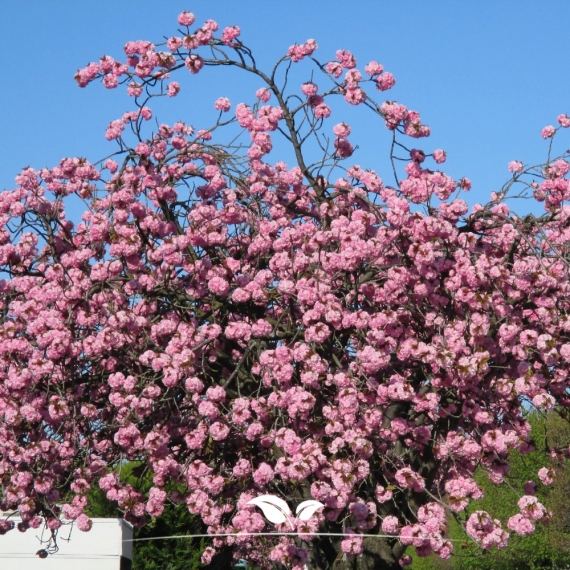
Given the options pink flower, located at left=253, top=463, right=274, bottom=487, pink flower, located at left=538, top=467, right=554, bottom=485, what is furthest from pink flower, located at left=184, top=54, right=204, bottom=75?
pink flower, located at left=538, top=467, right=554, bottom=485

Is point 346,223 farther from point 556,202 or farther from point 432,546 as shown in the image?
point 432,546

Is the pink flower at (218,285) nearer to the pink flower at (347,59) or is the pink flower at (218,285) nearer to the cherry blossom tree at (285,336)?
the cherry blossom tree at (285,336)

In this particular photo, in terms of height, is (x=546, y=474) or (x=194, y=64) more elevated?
(x=194, y=64)

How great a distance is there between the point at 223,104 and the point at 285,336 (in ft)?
12.5

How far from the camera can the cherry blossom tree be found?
11.2m

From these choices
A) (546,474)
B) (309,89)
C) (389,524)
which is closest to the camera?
(389,524)

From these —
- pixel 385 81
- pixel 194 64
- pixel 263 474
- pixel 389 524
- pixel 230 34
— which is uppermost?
pixel 230 34

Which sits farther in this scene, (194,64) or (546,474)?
(546,474)

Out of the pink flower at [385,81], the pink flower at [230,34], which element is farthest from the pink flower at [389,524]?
the pink flower at [230,34]

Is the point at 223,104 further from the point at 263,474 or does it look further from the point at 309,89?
the point at 263,474

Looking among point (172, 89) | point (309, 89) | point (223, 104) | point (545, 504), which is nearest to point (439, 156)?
point (309, 89)

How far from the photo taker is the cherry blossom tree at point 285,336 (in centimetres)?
1116

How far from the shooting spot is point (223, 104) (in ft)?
44.9

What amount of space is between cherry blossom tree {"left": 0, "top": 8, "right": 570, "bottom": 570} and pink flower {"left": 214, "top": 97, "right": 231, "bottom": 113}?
578 millimetres
